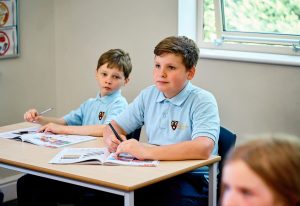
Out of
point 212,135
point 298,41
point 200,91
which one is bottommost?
point 212,135

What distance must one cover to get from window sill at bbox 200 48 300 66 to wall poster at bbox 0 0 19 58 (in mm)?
1324

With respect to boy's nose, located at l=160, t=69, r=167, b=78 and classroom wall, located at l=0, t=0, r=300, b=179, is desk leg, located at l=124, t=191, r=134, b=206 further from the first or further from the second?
classroom wall, located at l=0, t=0, r=300, b=179

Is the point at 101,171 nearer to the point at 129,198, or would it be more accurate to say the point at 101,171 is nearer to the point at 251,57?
the point at 129,198

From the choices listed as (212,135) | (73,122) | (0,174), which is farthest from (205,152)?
(0,174)

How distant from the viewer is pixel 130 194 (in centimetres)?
223

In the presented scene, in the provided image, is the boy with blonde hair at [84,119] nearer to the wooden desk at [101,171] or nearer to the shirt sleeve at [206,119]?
the wooden desk at [101,171]

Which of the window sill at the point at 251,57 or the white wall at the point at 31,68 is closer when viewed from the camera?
the window sill at the point at 251,57

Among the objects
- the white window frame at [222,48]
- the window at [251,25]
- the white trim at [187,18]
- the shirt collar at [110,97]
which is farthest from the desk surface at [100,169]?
the white trim at [187,18]

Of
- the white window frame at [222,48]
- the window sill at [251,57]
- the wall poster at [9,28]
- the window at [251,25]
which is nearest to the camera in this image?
the window sill at [251,57]

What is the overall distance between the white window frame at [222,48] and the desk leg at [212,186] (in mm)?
972

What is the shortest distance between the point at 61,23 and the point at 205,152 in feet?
7.06

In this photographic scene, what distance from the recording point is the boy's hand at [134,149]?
101 inches

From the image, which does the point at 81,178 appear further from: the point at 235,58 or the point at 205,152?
the point at 235,58

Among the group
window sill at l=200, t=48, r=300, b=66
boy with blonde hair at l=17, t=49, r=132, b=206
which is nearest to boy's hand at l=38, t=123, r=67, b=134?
boy with blonde hair at l=17, t=49, r=132, b=206
